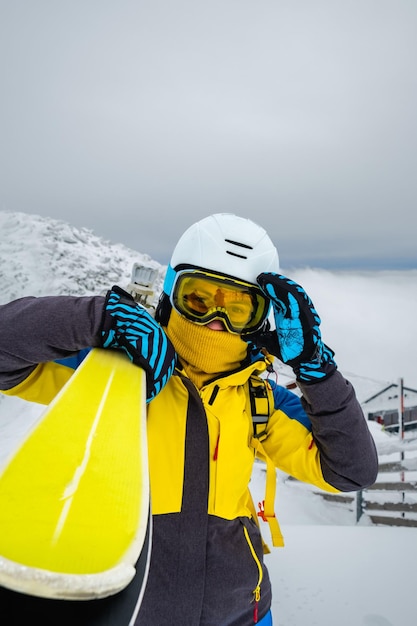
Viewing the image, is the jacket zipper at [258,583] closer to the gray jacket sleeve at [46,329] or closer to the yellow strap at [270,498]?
the yellow strap at [270,498]

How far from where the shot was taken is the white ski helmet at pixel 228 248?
2307 mm

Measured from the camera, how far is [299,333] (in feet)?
6.37

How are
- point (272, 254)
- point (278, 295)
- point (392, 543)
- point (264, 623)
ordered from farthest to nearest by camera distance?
point (392, 543)
point (272, 254)
point (278, 295)
point (264, 623)

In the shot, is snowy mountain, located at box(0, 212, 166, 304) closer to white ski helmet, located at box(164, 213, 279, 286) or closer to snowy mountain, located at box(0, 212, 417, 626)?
snowy mountain, located at box(0, 212, 417, 626)

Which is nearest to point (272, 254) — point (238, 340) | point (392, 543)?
point (238, 340)

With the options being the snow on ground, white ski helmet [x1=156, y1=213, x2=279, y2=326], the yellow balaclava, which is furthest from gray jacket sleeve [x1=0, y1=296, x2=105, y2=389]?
the snow on ground

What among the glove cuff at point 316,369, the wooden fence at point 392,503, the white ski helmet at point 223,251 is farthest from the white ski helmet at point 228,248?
the wooden fence at point 392,503

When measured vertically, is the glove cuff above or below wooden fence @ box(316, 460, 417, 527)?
above

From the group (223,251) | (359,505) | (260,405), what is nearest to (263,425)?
(260,405)

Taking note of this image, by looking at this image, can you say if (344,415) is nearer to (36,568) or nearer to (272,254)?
(272,254)

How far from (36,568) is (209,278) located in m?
1.77

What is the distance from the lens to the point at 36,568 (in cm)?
60

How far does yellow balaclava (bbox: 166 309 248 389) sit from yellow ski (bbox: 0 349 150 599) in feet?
2.48

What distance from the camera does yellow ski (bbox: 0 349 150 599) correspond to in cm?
61
